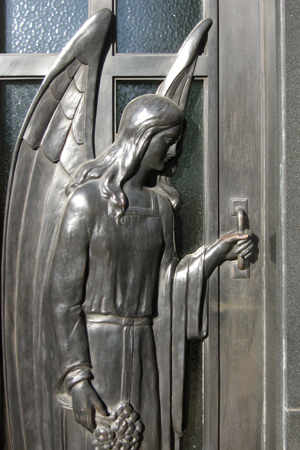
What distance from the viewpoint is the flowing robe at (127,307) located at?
2.21 meters

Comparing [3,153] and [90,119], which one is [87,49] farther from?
[3,153]

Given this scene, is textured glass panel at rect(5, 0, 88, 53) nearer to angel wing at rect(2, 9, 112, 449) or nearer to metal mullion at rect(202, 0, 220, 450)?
angel wing at rect(2, 9, 112, 449)

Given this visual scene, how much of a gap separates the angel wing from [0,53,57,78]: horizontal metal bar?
0.12 m

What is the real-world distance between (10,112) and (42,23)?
532 millimetres

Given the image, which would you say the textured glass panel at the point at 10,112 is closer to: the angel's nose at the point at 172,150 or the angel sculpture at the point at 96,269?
the angel sculpture at the point at 96,269

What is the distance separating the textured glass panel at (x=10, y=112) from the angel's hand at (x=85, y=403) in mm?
1095

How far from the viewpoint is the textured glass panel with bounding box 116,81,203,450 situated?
244 centimetres

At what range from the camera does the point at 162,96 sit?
228cm

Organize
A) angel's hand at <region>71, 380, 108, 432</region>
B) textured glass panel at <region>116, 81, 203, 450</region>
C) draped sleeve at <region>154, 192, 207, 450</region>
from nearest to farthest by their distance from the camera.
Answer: angel's hand at <region>71, 380, 108, 432</region>
draped sleeve at <region>154, 192, 207, 450</region>
textured glass panel at <region>116, 81, 203, 450</region>

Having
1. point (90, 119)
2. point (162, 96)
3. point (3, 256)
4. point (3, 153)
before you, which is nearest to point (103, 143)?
point (90, 119)

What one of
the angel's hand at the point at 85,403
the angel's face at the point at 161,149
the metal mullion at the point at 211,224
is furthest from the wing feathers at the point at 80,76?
the angel's hand at the point at 85,403

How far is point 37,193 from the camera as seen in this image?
2361mm

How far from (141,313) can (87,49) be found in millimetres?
1421

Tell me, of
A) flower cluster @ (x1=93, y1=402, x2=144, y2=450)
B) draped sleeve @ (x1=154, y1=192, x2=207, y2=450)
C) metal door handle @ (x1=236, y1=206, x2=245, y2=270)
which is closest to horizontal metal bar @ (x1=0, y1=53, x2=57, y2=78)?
draped sleeve @ (x1=154, y1=192, x2=207, y2=450)
